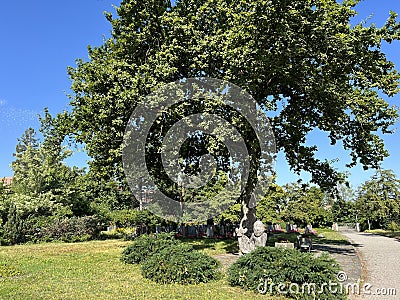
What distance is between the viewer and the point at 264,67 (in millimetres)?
12094

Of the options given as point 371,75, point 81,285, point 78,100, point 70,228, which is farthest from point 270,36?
point 70,228

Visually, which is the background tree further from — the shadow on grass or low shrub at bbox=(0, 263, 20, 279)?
low shrub at bbox=(0, 263, 20, 279)

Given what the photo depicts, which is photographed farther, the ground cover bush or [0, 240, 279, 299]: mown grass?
the ground cover bush

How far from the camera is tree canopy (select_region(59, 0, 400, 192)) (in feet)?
36.0

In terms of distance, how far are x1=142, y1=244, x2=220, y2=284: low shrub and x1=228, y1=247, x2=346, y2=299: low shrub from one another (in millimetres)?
845

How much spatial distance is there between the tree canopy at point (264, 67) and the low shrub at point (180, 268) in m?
5.62

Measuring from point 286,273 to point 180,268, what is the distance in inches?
109

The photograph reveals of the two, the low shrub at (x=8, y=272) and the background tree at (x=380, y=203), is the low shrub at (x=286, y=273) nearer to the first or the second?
the low shrub at (x=8, y=272)

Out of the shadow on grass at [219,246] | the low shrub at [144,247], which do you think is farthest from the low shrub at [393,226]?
the low shrub at [144,247]

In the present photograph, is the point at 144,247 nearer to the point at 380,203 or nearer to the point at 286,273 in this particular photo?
the point at 286,273

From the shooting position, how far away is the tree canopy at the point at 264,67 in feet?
36.0

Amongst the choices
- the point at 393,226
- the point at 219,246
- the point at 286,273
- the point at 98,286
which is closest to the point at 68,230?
the point at 219,246

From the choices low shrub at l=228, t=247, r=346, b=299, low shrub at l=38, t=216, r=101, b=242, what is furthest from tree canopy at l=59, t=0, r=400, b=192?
low shrub at l=38, t=216, r=101, b=242

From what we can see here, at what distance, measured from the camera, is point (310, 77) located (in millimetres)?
12461
